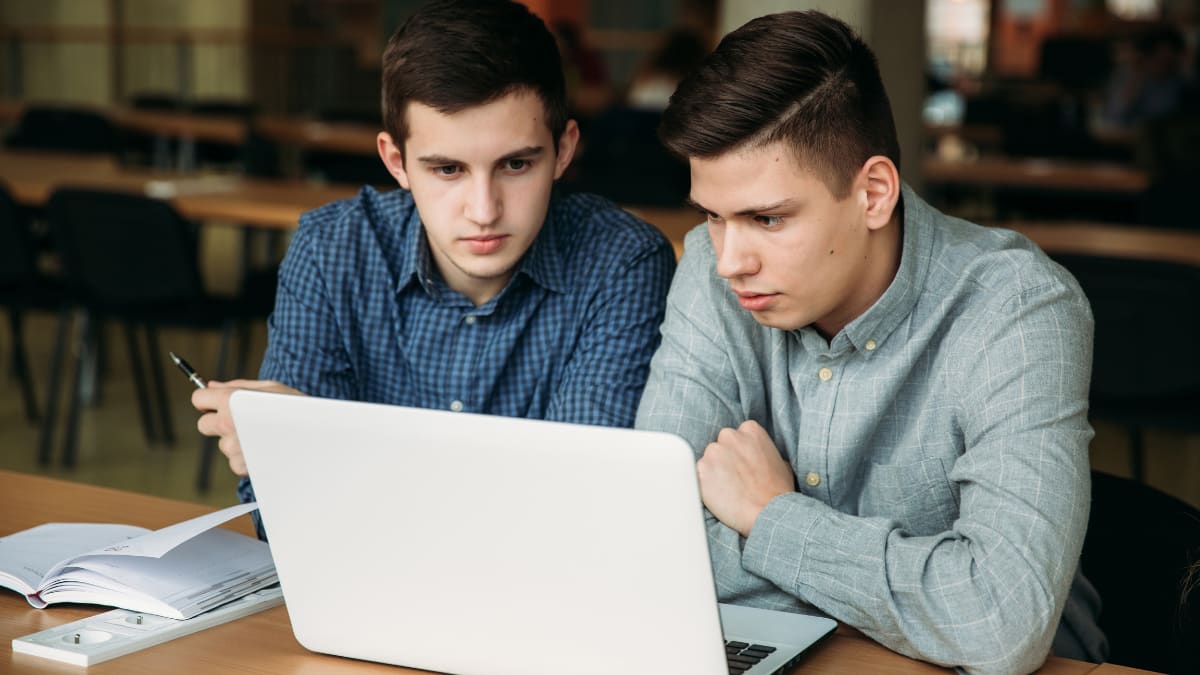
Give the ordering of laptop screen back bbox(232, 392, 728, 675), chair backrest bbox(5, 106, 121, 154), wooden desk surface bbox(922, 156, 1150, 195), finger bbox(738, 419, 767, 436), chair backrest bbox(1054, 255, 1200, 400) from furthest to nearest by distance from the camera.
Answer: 1. chair backrest bbox(5, 106, 121, 154)
2. wooden desk surface bbox(922, 156, 1150, 195)
3. chair backrest bbox(1054, 255, 1200, 400)
4. finger bbox(738, 419, 767, 436)
5. laptop screen back bbox(232, 392, 728, 675)

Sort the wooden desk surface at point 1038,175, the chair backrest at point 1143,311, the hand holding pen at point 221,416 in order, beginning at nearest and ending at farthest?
the hand holding pen at point 221,416 → the chair backrest at point 1143,311 → the wooden desk surface at point 1038,175

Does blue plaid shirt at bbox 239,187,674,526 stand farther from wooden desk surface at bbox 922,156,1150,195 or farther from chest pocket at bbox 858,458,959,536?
wooden desk surface at bbox 922,156,1150,195

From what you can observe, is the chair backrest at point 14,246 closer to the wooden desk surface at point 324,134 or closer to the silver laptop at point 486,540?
the wooden desk surface at point 324,134

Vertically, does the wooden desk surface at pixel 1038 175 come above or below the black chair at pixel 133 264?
above

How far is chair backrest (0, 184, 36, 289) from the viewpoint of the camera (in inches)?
168

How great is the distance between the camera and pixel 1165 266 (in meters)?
3.01

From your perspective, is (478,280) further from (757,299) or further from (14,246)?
(14,246)

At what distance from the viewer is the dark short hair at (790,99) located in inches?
54.4

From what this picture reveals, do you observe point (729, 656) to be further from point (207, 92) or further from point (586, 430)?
point (207, 92)

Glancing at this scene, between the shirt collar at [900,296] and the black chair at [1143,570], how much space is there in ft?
1.02

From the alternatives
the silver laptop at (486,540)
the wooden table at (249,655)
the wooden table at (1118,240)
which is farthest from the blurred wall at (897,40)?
the silver laptop at (486,540)

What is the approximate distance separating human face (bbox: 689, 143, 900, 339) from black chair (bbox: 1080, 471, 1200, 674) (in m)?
0.38

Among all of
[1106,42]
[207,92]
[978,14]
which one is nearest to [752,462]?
[207,92]

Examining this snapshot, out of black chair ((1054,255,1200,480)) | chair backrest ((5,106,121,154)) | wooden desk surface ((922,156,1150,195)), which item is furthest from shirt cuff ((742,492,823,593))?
chair backrest ((5,106,121,154))
